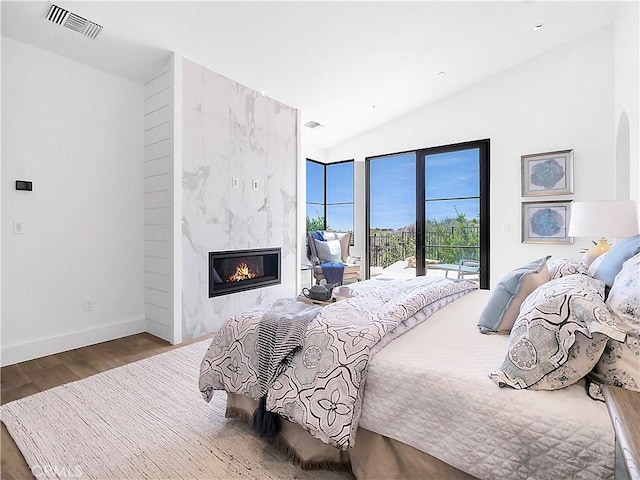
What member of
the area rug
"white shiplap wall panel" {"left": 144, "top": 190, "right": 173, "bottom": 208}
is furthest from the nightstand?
"white shiplap wall panel" {"left": 144, "top": 190, "right": 173, "bottom": 208}

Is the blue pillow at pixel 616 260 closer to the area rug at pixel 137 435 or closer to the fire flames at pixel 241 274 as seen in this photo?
the area rug at pixel 137 435

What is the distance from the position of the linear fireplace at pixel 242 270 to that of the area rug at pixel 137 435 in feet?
4.26

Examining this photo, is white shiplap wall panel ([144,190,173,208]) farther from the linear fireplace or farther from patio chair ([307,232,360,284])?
patio chair ([307,232,360,284])

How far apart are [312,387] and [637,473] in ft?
3.22

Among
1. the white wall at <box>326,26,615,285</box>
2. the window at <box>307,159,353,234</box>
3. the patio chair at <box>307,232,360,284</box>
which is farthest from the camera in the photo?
the window at <box>307,159,353,234</box>

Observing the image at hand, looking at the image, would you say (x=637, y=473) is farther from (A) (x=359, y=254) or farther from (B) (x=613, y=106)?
(A) (x=359, y=254)

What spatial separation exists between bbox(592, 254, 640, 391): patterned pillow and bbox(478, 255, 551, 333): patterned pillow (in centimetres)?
44

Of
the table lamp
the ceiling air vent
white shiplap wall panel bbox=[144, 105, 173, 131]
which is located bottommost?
the table lamp

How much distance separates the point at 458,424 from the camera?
1.18 meters

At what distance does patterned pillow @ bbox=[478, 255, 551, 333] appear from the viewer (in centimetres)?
161

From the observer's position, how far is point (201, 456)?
5.43 feet

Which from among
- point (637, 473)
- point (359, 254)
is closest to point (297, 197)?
point (359, 254)

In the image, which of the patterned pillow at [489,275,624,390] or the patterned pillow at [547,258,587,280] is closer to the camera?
the patterned pillow at [489,275,624,390]

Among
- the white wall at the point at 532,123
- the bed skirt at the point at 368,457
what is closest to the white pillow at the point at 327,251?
the white wall at the point at 532,123
